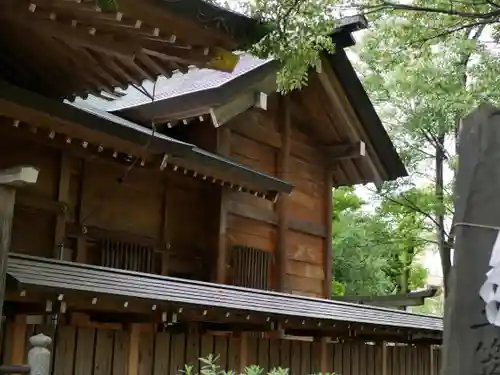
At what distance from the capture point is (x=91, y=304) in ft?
19.7

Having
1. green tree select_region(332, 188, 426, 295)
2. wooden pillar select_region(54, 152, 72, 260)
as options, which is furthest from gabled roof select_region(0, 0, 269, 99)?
green tree select_region(332, 188, 426, 295)

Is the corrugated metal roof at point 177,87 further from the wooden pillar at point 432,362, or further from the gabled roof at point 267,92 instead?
the wooden pillar at point 432,362

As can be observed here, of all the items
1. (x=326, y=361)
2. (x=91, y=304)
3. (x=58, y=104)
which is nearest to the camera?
(x=91, y=304)

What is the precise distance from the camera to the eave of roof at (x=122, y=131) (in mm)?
6227

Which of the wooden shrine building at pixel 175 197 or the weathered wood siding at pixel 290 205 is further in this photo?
the weathered wood siding at pixel 290 205

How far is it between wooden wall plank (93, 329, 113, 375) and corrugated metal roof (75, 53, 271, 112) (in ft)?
10.2

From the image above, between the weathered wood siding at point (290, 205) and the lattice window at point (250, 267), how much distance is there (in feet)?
0.48

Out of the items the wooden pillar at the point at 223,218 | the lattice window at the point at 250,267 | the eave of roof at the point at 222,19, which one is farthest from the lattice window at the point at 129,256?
the eave of roof at the point at 222,19

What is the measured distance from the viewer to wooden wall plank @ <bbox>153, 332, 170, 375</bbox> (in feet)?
23.8

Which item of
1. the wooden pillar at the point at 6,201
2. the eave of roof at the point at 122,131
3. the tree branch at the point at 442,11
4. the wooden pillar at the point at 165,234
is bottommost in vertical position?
the wooden pillar at the point at 6,201

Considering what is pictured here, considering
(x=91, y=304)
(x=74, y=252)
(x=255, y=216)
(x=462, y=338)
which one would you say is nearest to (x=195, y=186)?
(x=255, y=216)

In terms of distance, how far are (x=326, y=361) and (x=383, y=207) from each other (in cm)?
799

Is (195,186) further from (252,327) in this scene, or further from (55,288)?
(55,288)

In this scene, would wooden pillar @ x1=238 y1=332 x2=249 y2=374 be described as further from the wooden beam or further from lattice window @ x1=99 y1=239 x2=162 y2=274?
the wooden beam
